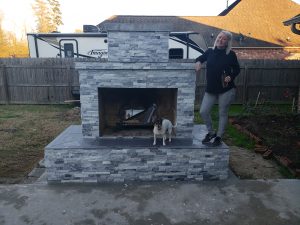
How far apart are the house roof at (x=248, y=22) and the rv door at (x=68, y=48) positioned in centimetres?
660

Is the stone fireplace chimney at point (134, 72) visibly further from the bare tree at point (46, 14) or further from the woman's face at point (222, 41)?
the bare tree at point (46, 14)

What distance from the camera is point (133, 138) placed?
163 inches

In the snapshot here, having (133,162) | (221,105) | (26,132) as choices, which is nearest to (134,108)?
(133,162)

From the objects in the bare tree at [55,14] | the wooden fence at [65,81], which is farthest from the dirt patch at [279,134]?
the bare tree at [55,14]

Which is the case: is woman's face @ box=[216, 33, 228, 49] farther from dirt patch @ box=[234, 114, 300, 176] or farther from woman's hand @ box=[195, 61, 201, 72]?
dirt patch @ box=[234, 114, 300, 176]

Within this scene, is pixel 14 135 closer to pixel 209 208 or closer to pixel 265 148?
pixel 209 208

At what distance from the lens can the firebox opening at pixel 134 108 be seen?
14.9 ft

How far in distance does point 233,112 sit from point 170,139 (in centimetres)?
584

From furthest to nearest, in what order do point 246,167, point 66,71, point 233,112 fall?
point 66,71 → point 233,112 → point 246,167

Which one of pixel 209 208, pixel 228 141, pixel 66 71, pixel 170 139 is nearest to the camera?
pixel 209 208

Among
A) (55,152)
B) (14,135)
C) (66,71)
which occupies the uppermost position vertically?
(66,71)

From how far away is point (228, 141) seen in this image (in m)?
6.04

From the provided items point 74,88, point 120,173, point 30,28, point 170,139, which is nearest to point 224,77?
point 170,139

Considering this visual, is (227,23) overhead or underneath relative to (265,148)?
overhead
